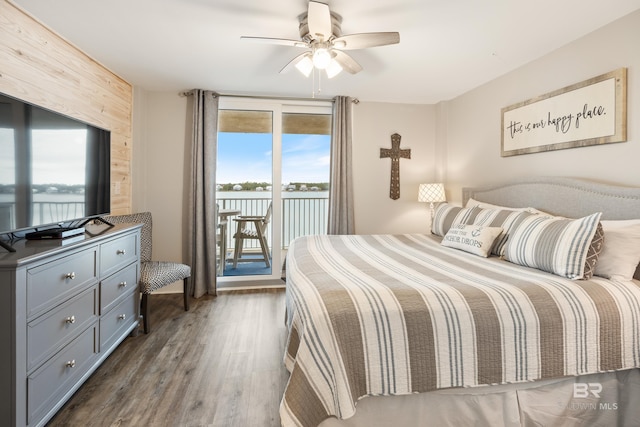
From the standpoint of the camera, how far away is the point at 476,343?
4.54 ft

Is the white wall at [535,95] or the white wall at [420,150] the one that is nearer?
the white wall at [535,95]

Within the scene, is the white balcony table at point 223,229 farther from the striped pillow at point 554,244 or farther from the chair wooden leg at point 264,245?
the striped pillow at point 554,244

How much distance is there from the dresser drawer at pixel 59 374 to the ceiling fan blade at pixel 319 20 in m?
2.34

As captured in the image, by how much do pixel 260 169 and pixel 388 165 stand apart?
1.71m

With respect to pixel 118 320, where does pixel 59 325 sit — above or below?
above

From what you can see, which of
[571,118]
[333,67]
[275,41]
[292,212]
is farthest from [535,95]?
[292,212]

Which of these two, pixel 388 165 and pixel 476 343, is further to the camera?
Result: pixel 388 165

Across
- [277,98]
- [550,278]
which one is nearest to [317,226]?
[277,98]

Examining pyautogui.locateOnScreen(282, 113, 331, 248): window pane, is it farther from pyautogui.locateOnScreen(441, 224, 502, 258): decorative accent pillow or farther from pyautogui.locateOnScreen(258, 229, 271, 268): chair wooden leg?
pyautogui.locateOnScreen(441, 224, 502, 258): decorative accent pillow

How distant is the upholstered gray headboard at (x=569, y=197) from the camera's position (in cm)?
199

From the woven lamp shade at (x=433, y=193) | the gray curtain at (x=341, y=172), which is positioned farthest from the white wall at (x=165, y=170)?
the woven lamp shade at (x=433, y=193)

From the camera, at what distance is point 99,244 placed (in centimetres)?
208

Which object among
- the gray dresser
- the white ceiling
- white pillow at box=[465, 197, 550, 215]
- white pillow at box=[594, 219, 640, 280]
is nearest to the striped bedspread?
white pillow at box=[594, 219, 640, 280]

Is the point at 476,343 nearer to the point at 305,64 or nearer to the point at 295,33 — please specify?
the point at 305,64
